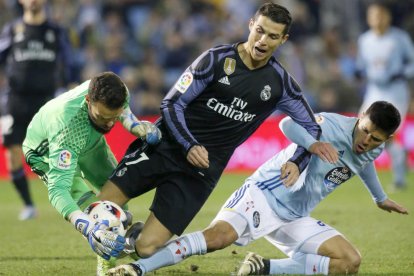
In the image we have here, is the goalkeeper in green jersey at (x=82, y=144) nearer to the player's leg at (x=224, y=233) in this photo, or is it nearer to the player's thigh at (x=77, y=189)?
the player's thigh at (x=77, y=189)

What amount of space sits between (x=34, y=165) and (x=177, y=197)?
1.25m

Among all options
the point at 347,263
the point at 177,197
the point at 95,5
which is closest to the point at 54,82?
the point at 177,197

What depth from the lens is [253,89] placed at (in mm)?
6805

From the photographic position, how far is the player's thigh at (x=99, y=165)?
23.7 ft

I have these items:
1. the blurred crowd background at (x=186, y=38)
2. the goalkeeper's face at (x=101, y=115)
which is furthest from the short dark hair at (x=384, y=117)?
the blurred crowd background at (x=186, y=38)

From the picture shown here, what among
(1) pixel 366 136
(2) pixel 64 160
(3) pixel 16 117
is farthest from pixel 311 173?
(3) pixel 16 117

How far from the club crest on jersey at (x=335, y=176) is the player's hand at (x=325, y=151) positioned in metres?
0.38

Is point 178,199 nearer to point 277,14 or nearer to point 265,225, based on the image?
point 265,225

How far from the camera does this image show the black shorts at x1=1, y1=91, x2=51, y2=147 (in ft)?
36.7

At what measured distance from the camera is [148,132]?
684 cm

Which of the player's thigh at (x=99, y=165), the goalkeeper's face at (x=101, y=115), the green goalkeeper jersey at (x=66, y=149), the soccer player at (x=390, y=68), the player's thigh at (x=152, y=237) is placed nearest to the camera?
the green goalkeeper jersey at (x=66, y=149)

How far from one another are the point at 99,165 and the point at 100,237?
142 cm

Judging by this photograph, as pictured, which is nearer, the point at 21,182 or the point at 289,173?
the point at 289,173

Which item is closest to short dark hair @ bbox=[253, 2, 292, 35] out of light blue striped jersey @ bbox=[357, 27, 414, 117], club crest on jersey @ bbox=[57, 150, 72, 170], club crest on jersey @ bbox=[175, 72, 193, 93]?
club crest on jersey @ bbox=[175, 72, 193, 93]
